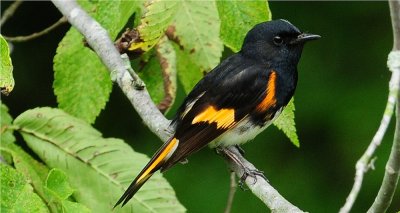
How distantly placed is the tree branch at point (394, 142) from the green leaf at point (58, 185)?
0.61 m

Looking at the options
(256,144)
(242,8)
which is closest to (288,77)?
→ (242,8)

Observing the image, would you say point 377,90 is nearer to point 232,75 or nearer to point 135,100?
point 232,75

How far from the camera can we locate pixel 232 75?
287 cm

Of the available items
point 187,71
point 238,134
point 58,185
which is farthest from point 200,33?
point 58,185

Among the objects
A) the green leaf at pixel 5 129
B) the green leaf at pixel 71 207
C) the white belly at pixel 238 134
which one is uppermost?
the green leaf at pixel 71 207

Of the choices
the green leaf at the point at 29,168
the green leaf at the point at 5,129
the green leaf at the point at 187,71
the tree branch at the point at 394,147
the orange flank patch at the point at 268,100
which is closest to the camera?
the tree branch at the point at 394,147

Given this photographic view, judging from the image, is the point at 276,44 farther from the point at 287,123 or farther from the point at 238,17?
the point at 238,17

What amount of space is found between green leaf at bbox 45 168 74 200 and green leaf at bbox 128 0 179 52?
0.66m

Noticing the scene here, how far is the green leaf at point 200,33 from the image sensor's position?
2422mm

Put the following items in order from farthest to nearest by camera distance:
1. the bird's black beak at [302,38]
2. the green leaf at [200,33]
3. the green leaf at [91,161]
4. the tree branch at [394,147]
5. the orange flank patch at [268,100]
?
the bird's black beak at [302,38] → the orange flank patch at [268,100] → the green leaf at [200,33] → the green leaf at [91,161] → the tree branch at [394,147]

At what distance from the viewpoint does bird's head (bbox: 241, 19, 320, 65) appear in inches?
119

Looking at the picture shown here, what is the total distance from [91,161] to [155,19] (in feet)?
1.35

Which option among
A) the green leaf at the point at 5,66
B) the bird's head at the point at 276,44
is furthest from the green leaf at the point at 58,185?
the bird's head at the point at 276,44

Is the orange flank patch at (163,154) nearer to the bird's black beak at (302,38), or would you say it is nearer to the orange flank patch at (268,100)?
the orange flank patch at (268,100)
